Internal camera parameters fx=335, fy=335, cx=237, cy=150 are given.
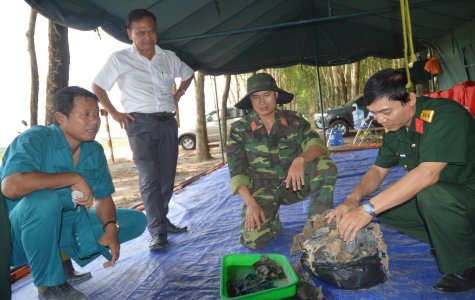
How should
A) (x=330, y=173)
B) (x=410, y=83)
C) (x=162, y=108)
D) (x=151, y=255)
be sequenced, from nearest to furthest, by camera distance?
(x=410, y=83)
(x=330, y=173)
(x=151, y=255)
(x=162, y=108)

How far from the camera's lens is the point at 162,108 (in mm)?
3217

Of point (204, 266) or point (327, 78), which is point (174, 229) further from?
point (327, 78)

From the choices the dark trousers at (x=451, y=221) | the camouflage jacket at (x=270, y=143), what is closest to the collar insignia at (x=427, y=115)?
the dark trousers at (x=451, y=221)

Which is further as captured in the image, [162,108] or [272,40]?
[272,40]

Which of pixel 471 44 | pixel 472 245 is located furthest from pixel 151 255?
pixel 471 44

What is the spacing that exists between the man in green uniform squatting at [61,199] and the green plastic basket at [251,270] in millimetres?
721

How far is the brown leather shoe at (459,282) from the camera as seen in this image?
1.62 meters

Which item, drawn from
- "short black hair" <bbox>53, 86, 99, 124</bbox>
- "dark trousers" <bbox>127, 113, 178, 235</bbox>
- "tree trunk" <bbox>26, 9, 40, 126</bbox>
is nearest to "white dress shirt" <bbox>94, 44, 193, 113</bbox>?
"dark trousers" <bbox>127, 113, 178, 235</bbox>

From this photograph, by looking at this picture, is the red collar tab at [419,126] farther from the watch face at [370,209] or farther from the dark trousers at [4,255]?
the dark trousers at [4,255]

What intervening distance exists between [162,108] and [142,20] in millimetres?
797

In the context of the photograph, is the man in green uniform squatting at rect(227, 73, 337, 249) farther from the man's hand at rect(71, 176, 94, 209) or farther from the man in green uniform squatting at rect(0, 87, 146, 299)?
the man's hand at rect(71, 176, 94, 209)

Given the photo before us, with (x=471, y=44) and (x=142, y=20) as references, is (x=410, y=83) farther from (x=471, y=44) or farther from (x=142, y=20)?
(x=471, y=44)

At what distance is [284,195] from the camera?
2.84m

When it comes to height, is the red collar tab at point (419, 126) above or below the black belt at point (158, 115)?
below
